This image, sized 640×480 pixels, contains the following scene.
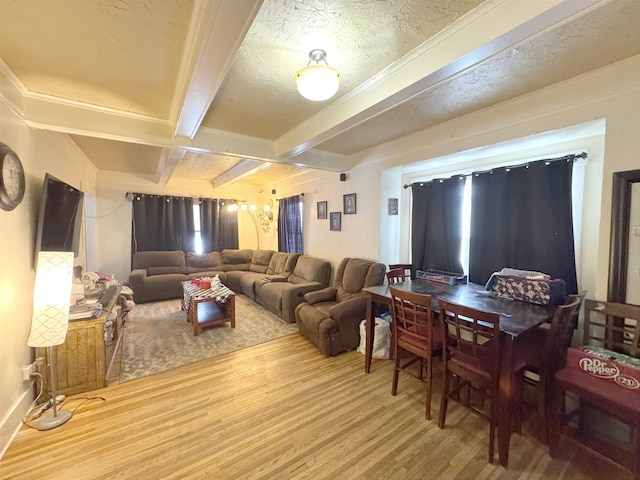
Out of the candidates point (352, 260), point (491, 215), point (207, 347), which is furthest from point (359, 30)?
point (207, 347)

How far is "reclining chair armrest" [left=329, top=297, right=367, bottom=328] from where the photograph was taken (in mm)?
2979

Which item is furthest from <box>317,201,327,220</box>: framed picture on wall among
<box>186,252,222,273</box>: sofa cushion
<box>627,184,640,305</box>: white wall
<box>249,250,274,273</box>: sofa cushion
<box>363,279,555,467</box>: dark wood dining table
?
<box>627,184,640,305</box>: white wall

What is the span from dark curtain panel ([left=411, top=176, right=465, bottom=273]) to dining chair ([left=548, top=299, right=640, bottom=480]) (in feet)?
4.49

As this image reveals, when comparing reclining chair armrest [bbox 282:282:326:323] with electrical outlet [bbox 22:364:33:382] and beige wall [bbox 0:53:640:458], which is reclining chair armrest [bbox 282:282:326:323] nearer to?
beige wall [bbox 0:53:640:458]

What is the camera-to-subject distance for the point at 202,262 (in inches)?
234

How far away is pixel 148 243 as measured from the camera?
223 inches

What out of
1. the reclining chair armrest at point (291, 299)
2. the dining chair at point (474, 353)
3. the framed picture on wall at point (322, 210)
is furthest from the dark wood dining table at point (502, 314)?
the framed picture on wall at point (322, 210)

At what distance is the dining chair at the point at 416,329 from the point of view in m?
1.97

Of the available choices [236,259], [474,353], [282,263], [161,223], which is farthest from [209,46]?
[236,259]

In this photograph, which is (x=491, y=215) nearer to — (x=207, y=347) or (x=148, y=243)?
(x=207, y=347)

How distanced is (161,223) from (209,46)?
5284 mm

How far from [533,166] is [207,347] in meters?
3.93

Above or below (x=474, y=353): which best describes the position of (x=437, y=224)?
above

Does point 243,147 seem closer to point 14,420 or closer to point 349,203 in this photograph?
point 349,203
